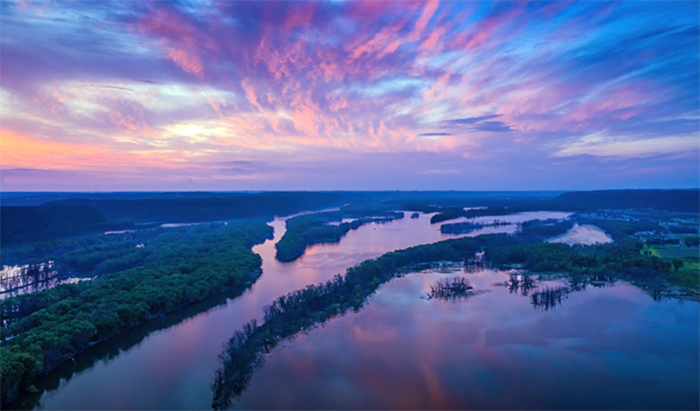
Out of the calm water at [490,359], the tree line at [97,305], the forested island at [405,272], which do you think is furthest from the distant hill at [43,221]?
the calm water at [490,359]

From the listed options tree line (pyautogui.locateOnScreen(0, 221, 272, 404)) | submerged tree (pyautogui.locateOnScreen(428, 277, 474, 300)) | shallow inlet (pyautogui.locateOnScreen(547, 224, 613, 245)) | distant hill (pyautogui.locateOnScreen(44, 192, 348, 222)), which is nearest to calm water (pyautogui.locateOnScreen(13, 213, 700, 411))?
tree line (pyautogui.locateOnScreen(0, 221, 272, 404))

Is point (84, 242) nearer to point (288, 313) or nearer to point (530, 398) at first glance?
point (288, 313)

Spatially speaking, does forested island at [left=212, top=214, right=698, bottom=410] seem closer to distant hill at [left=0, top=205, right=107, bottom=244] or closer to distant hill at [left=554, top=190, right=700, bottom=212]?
distant hill at [left=0, top=205, right=107, bottom=244]

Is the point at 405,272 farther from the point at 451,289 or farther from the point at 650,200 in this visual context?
the point at 650,200

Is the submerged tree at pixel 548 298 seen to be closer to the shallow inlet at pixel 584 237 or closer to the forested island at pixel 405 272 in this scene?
the forested island at pixel 405 272

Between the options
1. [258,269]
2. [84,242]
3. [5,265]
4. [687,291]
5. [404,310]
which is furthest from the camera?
[84,242]

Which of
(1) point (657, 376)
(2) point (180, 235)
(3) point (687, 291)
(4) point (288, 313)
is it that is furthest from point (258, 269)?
(3) point (687, 291)
